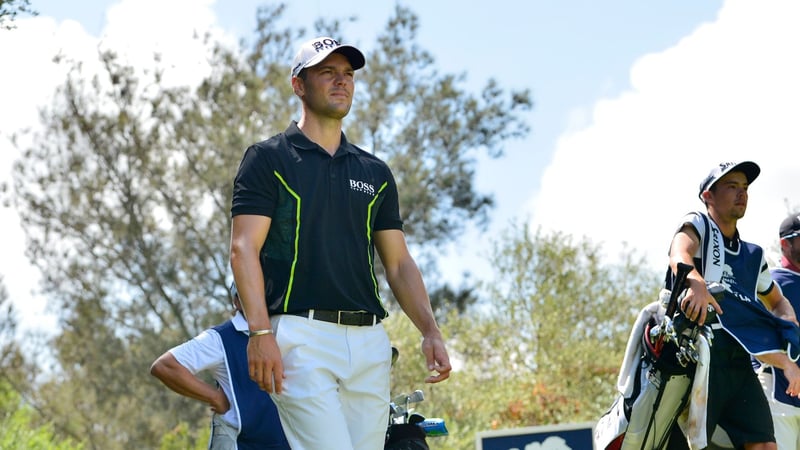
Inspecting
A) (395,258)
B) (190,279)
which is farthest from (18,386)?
(395,258)

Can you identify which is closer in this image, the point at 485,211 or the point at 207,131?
the point at 207,131

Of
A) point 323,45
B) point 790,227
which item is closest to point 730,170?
point 790,227

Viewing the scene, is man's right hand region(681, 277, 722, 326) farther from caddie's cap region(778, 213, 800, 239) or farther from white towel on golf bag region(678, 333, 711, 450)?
caddie's cap region(778, 213, 800, 239)

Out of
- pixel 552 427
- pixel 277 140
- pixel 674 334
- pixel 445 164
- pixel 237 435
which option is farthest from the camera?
pixel 445 164

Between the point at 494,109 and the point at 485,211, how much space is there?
2442 mm

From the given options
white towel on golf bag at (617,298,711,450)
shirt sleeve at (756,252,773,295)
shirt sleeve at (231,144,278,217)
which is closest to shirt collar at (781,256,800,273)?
shirt sleeve at (756,252,773,295)

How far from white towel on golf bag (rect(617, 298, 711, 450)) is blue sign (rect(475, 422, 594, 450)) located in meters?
0.90

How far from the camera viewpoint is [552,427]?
26.5ft

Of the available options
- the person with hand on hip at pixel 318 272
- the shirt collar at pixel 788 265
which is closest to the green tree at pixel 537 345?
the shirt collar at pixel 788 265

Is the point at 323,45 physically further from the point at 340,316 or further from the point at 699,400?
the point at 699,400

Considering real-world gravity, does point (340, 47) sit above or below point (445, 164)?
below

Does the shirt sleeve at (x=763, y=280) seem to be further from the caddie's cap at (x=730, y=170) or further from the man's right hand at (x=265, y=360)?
the man's right hand at (x=265, y=360)

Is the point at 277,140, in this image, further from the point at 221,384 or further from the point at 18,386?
the point at 18,386

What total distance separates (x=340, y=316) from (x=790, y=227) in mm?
4944
